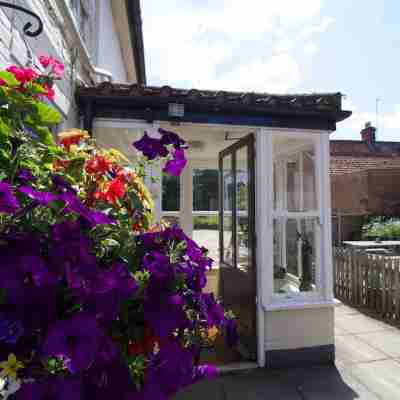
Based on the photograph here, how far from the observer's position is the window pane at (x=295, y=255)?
165 inches

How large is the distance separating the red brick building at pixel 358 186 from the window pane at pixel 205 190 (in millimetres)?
5843

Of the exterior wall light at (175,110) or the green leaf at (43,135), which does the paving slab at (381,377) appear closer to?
the exterior wall light at (175,110)

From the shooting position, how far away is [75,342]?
698 mm

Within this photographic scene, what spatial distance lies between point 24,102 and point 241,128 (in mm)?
3003

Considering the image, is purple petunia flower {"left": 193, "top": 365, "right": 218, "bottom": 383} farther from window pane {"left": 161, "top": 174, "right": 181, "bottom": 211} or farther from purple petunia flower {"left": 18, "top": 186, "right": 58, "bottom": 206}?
window pane {"left": 161, "top": 174, "right": 181, "bottom": 211}

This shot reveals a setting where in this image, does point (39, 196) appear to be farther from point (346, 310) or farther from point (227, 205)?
point (346, 310)

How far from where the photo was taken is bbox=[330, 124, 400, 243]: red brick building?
1296 centimetres

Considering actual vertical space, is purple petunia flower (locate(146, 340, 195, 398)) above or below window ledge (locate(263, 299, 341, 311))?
above

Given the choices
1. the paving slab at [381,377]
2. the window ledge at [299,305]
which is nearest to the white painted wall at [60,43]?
the window ledge at [299,305]

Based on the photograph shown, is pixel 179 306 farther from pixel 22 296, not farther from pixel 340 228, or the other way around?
pixel 340 228

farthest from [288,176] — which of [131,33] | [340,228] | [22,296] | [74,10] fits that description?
[340,228]

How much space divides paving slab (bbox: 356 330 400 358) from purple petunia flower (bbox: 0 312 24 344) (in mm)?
4641

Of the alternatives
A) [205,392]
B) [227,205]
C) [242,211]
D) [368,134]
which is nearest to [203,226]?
[227,205]

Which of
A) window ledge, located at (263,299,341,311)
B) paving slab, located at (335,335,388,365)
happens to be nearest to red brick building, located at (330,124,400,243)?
paving slab, located at (335,335,388,365)
